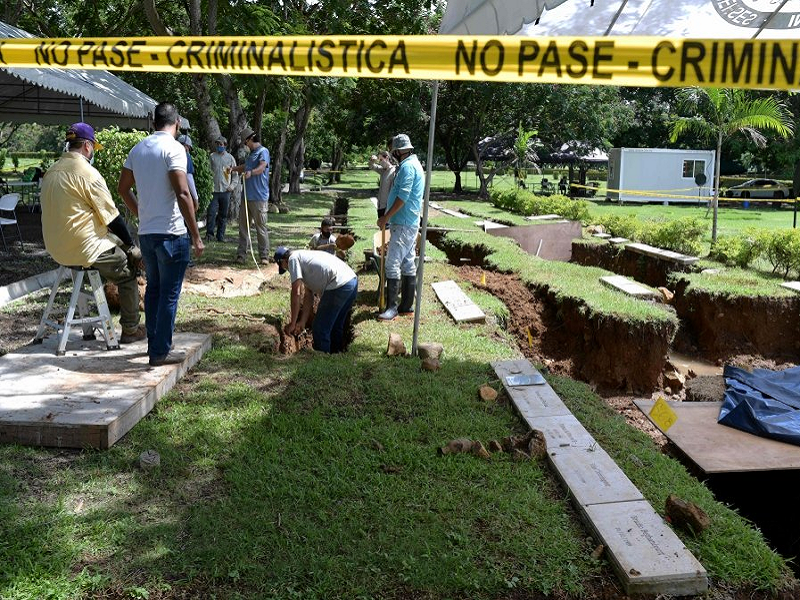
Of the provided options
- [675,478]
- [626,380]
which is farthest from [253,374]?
[626,380]

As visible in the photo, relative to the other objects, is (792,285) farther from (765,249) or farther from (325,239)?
(325,239)

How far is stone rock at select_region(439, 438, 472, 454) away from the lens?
4.40 meters

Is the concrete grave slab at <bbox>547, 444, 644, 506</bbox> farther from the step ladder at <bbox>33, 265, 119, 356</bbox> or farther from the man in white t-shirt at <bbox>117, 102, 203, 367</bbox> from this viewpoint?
the step ladder at <bbox>33, 265, 119, 356</bbox>

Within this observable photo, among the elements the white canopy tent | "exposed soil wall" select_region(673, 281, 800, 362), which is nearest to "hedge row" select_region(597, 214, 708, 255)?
"exposed soil wall" select_region(673, 281, 800, 362)

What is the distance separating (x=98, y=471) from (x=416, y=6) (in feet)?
57.1

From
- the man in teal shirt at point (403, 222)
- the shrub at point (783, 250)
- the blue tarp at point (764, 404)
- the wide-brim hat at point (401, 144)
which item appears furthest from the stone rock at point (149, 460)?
the shrub at point (783, 250)

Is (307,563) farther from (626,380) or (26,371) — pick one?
(626,380)

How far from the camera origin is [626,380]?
28.2 ft

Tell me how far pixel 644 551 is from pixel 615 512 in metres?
0.37

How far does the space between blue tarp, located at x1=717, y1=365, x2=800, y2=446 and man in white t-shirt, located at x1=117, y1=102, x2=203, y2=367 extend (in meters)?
4.33

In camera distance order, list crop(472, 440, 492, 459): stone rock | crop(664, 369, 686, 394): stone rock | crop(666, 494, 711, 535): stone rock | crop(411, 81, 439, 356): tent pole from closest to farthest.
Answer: crop(666, 494, 711, 535): stone rock < crop(472, 440, 492, 459): stone rock < crop(411, 81, 439, 356): tent pole < crop(664, 369, 686, 394): stone rock

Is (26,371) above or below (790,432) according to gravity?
above

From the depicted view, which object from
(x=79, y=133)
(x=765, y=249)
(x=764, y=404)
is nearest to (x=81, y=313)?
(x=79, y=133)

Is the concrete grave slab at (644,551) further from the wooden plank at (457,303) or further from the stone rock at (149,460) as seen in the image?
the wooden plank at (457,303)
